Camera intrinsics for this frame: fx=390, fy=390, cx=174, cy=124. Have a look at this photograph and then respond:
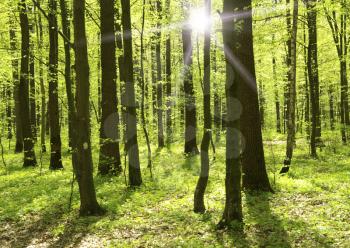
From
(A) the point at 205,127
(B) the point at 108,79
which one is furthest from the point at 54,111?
(A) the point at 205,127

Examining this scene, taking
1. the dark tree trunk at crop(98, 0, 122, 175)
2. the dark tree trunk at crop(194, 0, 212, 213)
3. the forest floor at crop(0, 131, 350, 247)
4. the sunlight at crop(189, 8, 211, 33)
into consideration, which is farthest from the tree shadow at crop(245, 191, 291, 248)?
the sunlight at crop(189, 8, 211, 33)

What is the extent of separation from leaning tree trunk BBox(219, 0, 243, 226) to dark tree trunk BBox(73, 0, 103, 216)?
148 inches

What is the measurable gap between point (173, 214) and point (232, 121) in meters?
3.44

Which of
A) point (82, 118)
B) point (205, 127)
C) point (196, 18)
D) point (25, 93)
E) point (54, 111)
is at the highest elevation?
point (196, 18)

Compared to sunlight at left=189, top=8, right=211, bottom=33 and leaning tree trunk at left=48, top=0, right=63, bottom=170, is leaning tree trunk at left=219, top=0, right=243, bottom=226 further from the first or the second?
sunlight at left=189, top=8, right=211, bottom=33

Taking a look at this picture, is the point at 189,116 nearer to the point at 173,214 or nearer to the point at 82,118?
the point at 173,214

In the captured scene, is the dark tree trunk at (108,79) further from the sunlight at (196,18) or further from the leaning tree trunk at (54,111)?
the sunlight at (196,18)

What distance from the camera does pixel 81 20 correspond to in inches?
387

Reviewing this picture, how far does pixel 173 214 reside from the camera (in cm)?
1012

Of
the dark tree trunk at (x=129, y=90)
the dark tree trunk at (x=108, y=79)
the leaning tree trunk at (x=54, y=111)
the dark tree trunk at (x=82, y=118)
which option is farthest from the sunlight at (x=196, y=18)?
the dark tree trunk at (x=82, y=118)

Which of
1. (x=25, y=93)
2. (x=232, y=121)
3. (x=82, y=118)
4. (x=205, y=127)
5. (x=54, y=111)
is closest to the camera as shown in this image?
(x=232, y=121)

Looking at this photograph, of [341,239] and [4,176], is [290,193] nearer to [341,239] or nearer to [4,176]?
[341,239]

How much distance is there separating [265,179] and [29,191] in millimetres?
8039

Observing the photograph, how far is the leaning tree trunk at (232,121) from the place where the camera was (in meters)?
7.89
